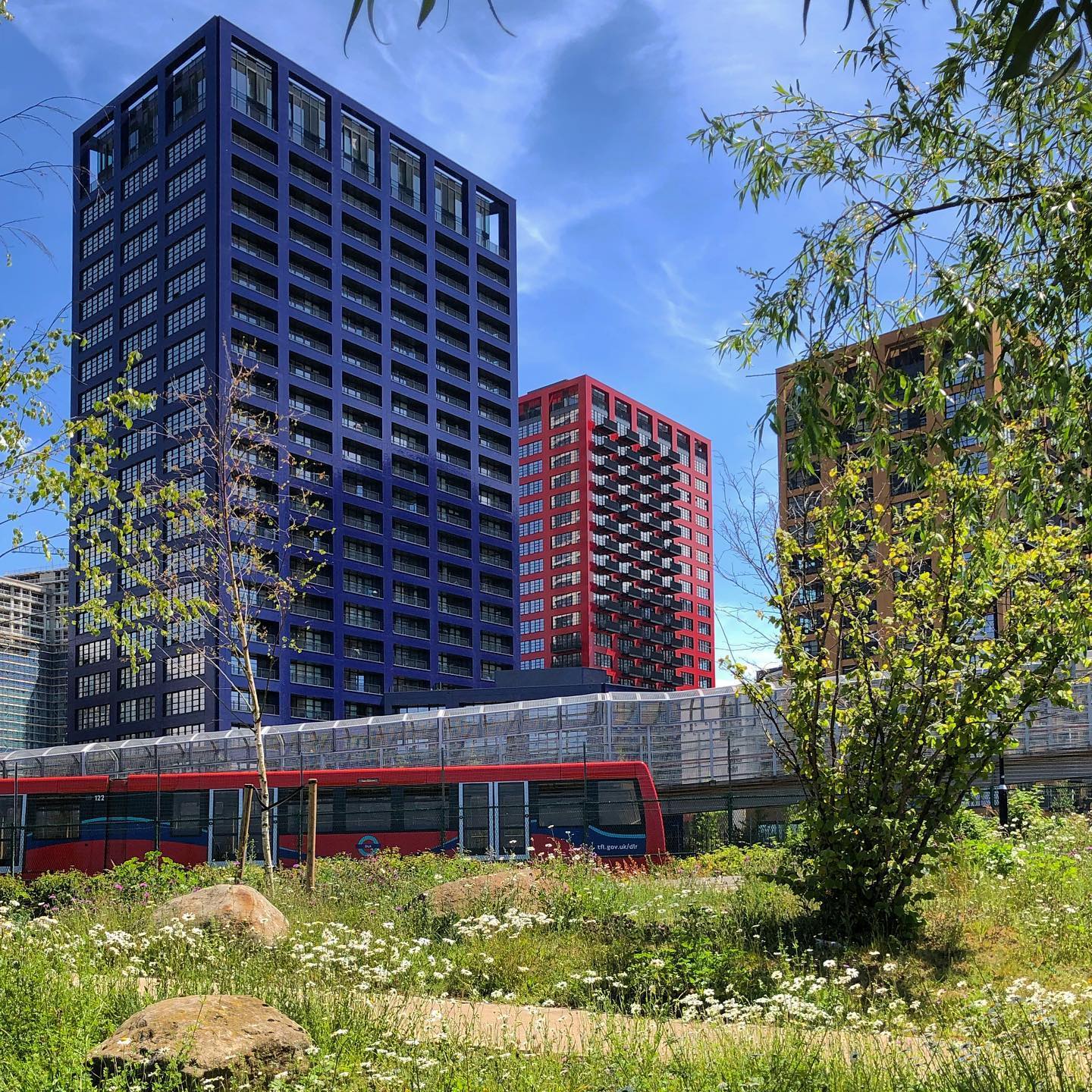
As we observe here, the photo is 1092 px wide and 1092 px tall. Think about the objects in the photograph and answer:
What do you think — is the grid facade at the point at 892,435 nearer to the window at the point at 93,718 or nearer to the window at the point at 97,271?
the window at the point at 93,718

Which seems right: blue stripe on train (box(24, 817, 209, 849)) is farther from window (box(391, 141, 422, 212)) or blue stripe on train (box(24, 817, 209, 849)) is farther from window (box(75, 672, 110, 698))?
window (box(391, 141, 422, 212))

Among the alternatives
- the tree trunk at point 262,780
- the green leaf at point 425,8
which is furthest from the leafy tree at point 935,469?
the tree trunk at point 262,780

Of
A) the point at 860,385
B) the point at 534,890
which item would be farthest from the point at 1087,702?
the point at 860,385

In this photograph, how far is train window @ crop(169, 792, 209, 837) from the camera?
98.7 ft

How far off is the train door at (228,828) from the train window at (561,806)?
717cm

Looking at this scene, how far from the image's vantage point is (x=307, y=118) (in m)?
94.1

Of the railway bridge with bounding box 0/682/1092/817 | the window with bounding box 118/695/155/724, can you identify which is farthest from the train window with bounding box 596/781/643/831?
the window with bounding box 118/695/155/724

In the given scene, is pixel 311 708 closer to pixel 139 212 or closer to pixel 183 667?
pixel 183 667

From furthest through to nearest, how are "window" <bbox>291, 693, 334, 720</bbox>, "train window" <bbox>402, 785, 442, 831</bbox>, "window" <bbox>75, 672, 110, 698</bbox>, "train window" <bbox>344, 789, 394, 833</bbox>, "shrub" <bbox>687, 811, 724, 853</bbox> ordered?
"window" <bbox>75, 672, 110, 698</bbox> → "window" <bbox>291, 693, 334, 720</bbox> → "train window" <bbox>344, 789, 394, 833</bbox> → "train window" <bbox>402, 785, 442, 831</bbox> → "shrub" <bbox>687, 811, 724, 853</bbox>

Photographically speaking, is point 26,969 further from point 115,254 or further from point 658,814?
point 115,254

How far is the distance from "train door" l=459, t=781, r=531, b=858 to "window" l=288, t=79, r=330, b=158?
7702 cm

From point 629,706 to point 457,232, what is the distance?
8020 centimetres

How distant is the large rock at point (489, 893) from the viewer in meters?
13.4

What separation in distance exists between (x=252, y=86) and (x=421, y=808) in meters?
77.3
